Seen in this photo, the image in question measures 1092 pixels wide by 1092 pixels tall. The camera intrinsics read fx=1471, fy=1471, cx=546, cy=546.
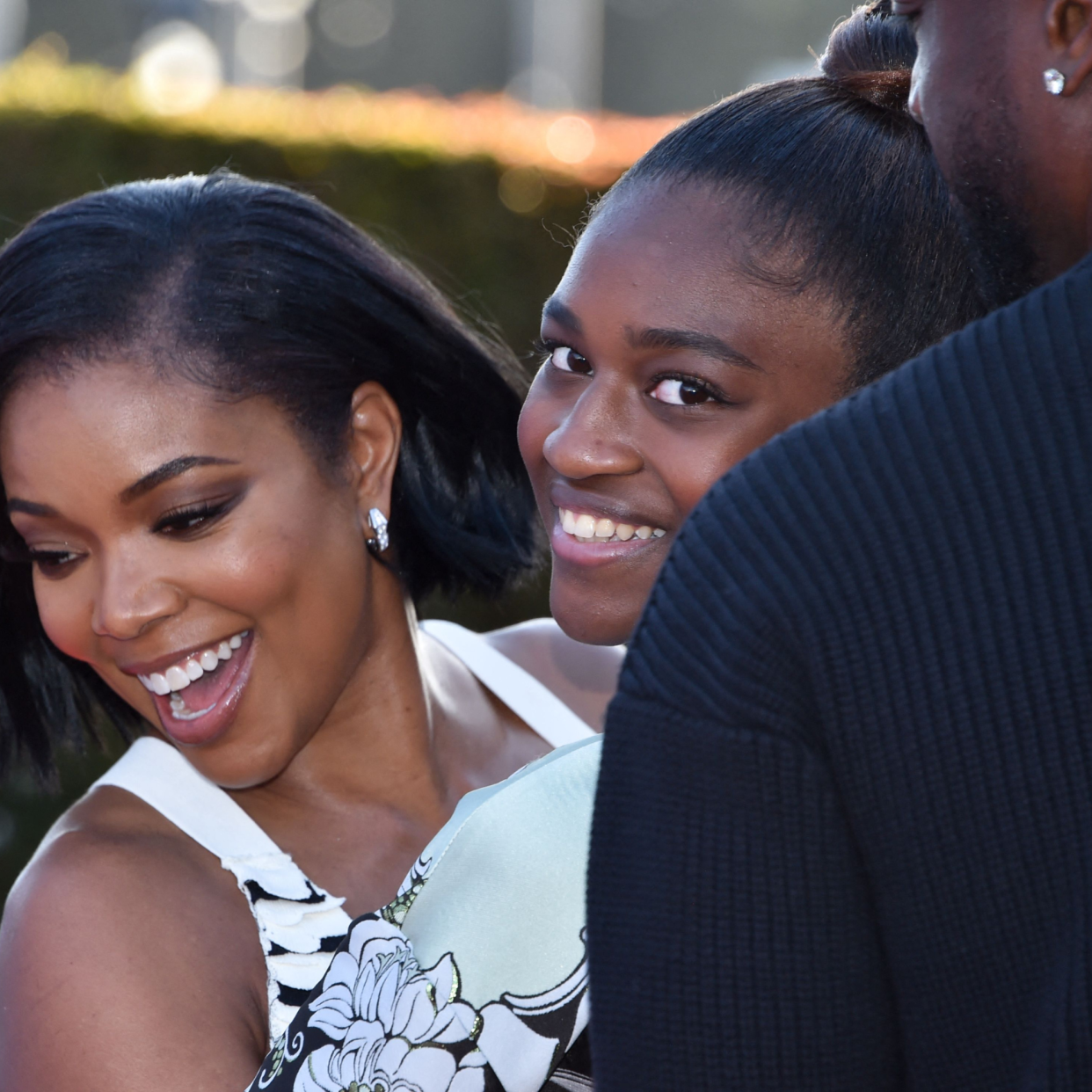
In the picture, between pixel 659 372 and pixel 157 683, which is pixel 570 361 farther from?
pixel 157 683

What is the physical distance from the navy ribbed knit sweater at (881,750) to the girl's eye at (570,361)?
115 centimetres

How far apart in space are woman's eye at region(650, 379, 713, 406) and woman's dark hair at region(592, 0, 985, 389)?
17 cm

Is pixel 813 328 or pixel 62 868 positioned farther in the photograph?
pixel 62 868

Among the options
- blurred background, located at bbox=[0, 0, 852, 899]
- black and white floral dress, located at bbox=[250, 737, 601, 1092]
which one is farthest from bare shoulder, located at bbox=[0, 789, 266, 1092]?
blurred background, located at bbox=[0, 0, 852, 899]

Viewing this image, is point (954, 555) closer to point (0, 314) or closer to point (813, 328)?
point (813, 328)

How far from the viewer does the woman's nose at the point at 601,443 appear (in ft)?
6.82

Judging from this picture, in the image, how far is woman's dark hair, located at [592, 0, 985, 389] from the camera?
205cm

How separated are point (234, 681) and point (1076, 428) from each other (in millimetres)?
1705

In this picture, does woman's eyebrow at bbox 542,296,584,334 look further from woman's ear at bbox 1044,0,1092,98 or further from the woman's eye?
woman's ear at bbox 1044,0,1092,98

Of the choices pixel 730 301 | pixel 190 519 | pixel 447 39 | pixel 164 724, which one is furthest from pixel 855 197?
pixel 447 39

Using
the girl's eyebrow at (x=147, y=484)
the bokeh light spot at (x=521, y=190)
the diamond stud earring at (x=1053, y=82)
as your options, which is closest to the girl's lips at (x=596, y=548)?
the girl's eyebrow at (x=147, y=484)

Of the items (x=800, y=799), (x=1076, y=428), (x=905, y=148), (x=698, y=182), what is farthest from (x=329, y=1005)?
(x=905, y=148)

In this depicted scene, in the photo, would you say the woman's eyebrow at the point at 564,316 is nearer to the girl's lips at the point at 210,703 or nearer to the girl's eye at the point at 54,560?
the girl's lips at the point at 210,703

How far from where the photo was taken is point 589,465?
2080mm
